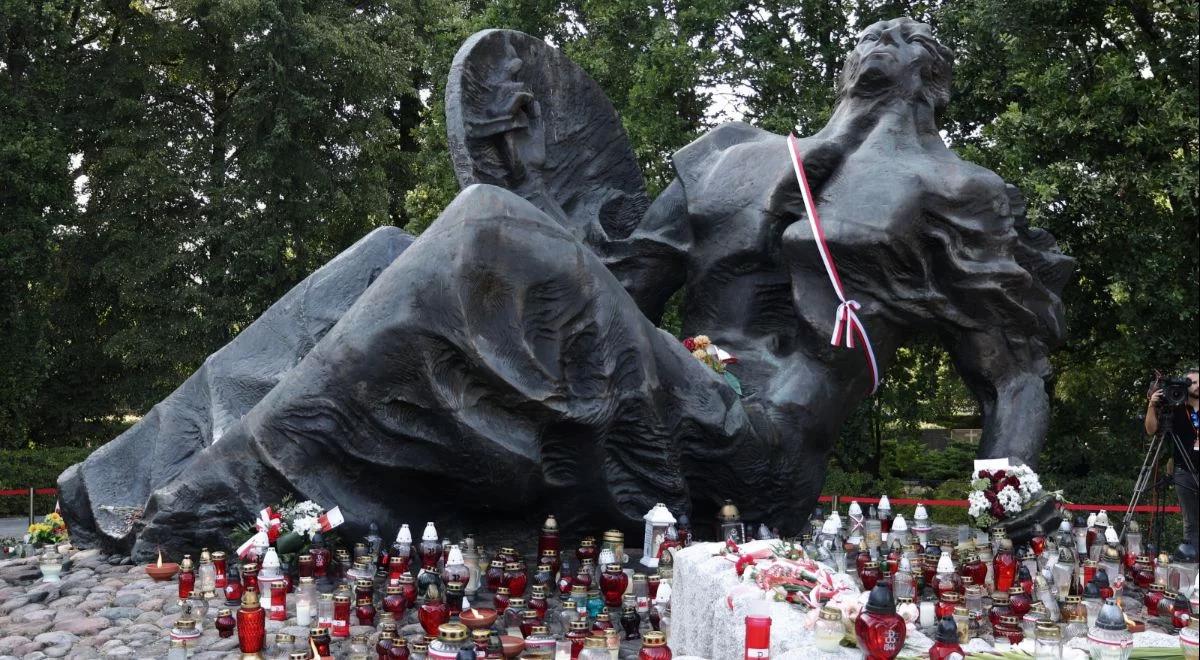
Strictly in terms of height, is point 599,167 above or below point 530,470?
above

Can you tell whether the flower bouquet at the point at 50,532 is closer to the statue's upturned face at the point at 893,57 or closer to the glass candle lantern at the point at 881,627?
the glass candle lantern at the point at 881,627

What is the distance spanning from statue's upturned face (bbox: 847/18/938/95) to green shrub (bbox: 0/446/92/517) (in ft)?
36.0

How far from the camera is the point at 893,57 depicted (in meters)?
7.11

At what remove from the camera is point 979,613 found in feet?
17.5

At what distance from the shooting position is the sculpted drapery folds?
228 inches

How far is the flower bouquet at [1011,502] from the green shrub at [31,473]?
1120cm

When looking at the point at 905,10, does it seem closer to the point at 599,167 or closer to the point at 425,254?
the point at 599,167

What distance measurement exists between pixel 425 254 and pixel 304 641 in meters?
1.88

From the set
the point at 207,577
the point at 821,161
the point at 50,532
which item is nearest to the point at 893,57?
the point at 821,161

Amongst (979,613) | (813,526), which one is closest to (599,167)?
(813,526)

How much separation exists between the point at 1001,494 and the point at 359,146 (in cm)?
1434

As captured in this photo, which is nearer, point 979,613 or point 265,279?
point 979,613

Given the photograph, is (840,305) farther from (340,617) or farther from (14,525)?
(14,525)

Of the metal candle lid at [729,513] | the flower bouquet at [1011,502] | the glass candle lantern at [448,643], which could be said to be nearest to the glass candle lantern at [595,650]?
A: the glass candle lantern at [448,643]
